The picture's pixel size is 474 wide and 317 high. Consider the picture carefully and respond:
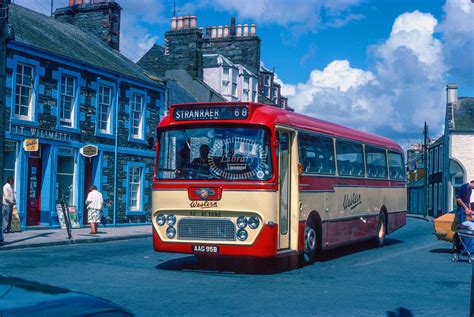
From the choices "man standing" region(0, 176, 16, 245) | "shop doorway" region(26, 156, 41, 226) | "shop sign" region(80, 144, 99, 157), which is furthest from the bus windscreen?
"shop sign" region(80, 144, 99, 157)

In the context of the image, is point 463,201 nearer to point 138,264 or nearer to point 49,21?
point 138,264

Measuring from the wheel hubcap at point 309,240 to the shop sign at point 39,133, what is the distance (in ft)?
42.6

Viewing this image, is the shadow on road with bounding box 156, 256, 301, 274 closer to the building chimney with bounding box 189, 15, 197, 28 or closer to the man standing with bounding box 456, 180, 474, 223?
the man standing with bounding box 456, 180, 474, 223

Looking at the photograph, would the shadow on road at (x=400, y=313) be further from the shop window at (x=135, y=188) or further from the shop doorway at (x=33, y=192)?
the shop window at (x=135, y=188)

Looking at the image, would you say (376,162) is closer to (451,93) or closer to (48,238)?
(48,238)

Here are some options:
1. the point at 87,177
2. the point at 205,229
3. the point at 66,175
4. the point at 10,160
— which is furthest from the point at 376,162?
the point at 87,177

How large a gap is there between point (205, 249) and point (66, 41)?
18274 millimetres

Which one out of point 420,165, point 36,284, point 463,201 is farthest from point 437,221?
point 420,165

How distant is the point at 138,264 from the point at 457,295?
6395 mm

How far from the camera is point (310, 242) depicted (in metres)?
13.6

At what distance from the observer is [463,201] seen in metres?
15.3

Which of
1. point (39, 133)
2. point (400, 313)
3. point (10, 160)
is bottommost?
point (400, 313)

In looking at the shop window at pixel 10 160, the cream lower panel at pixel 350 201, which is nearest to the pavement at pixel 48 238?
the shop window at pixel 10 160

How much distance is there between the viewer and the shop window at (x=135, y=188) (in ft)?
97.2
